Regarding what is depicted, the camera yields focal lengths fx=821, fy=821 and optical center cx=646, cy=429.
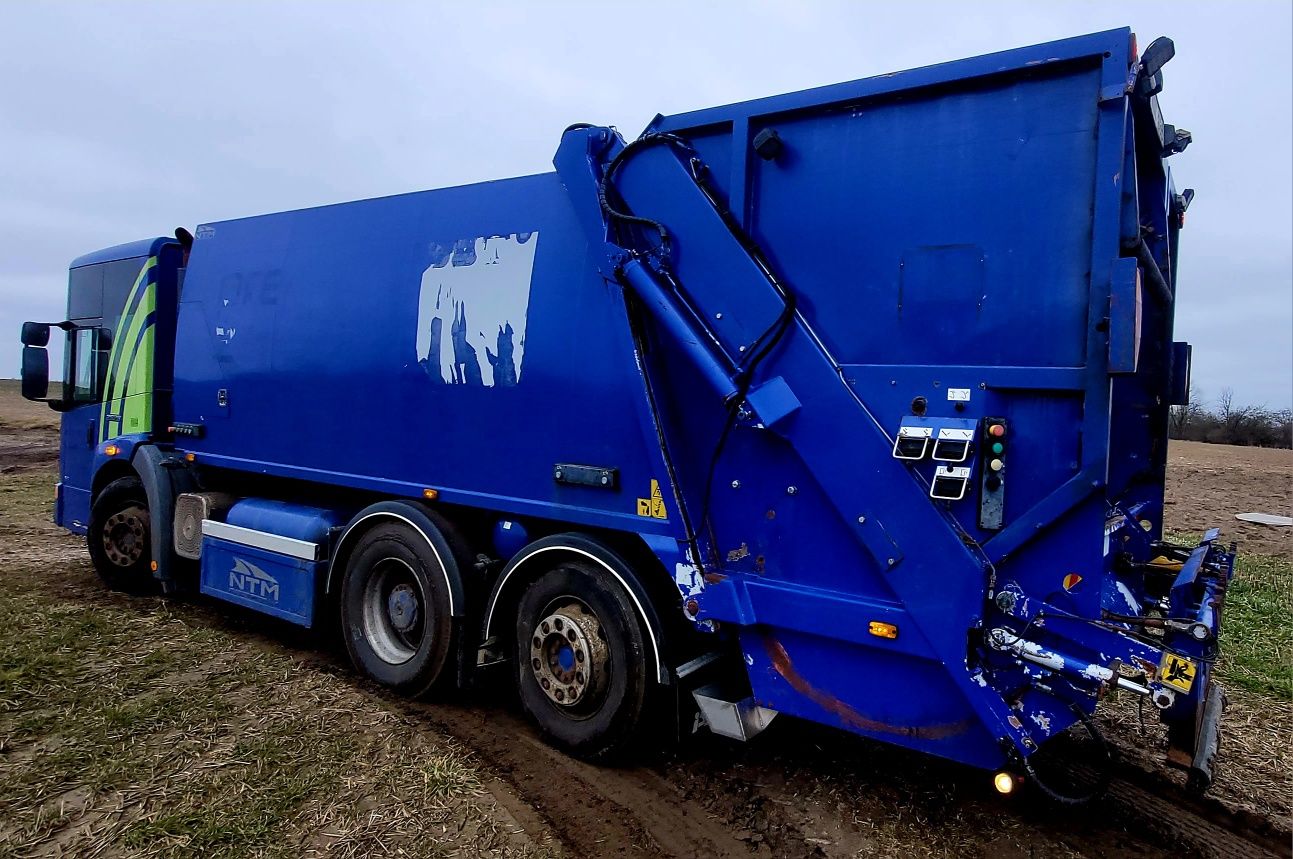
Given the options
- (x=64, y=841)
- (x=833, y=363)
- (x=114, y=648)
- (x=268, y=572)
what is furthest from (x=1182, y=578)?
(x=114, y=648)

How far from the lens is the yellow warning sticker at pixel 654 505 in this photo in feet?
13.0

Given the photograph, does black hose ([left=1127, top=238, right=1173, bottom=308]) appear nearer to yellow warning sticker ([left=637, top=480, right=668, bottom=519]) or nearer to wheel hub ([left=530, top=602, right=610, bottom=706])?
yellow warning sticker ([left=637, top=480, right=668, bottom=519])

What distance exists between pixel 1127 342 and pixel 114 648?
637cm

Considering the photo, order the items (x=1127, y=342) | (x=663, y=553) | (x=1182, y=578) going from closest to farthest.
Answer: (x=1127, y=342) → (x=1182, y=578) → (x=663, y=553)

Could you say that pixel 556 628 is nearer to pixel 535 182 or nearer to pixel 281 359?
pixel 535 182

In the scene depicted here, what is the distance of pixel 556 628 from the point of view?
425 cm

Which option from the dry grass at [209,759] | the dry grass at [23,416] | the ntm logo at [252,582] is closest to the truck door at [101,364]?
the ntm logo at [252,582]

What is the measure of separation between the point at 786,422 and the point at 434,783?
7.76ft

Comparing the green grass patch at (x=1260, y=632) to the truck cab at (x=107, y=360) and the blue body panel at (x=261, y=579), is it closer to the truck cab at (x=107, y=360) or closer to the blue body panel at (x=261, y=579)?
the blue body panel at (x=261, y=579)

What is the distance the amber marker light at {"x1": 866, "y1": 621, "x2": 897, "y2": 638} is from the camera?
3330 millimetres

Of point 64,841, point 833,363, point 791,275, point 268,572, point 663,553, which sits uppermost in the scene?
point 791,275

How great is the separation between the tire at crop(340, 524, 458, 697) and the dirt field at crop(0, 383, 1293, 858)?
7.0 inches

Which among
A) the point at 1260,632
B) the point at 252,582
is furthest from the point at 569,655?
the point at 1260,632

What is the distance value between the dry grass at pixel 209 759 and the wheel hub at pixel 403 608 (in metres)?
0.47
